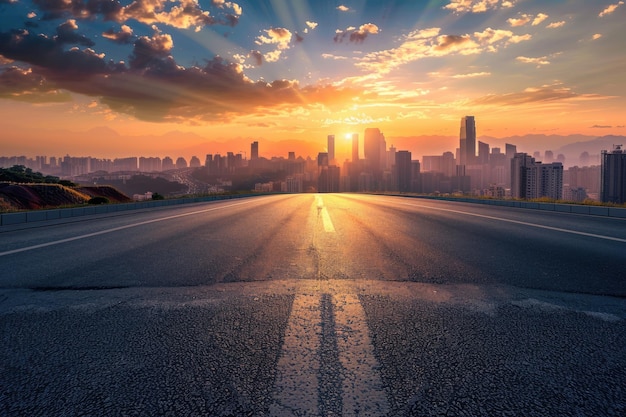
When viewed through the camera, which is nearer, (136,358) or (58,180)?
(136,358)

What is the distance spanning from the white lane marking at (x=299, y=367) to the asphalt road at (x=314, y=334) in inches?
0.5

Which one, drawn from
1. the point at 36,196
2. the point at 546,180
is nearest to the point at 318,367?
the point at 36,196

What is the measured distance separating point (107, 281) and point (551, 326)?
4615 millimetres

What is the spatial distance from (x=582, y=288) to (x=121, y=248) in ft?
23.0

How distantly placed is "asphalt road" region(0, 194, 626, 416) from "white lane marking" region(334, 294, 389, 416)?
10 mm

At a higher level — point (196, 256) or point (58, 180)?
point (58, 180)

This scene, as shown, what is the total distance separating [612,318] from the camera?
3.13 meters

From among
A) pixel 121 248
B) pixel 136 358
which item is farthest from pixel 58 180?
pixel 136 358

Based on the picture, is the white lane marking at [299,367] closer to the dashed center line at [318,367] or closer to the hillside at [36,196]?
the dashed center line at [318,367]

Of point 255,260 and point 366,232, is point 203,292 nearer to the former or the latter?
point 255,260

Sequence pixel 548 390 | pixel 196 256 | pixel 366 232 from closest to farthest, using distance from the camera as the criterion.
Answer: pixel 548 390 < pixel 196 256 < pixel 366 232

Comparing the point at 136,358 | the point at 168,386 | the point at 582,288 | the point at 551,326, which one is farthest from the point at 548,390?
the point at 582,288

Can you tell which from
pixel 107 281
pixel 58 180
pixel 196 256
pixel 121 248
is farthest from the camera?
pixel 58 180

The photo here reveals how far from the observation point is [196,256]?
5926mm
